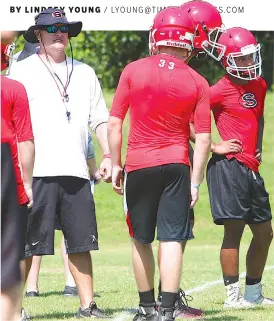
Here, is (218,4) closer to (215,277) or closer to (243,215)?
(215,277)

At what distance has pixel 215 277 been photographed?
1281 centimetres

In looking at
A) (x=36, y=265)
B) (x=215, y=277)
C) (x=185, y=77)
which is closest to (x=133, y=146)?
(x=185, y=77)

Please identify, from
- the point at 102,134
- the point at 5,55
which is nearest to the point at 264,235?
the point at 102,134

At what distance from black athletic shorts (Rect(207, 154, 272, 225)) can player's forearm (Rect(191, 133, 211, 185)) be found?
4.70 feet

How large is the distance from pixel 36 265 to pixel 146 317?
2873mm

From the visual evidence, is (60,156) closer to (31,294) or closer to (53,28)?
(53,28)

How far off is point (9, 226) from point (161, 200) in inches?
61.1

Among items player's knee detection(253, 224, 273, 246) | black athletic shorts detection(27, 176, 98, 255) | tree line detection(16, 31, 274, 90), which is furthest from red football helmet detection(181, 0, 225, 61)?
tree line detection(16, 31, 274, 90)

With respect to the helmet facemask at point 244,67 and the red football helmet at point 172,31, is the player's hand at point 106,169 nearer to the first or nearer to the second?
the red football helmet at point 172,31

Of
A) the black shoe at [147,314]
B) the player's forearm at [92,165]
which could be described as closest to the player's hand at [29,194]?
the black shoe at [147,314]

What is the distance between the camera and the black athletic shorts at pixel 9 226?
22.9 feet

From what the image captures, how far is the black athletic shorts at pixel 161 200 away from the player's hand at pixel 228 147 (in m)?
1.51

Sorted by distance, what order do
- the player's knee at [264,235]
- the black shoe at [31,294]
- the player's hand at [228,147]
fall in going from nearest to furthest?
the player's hand at [228,147]
the player's knee at [264,235]
the black shoe at [31,294]

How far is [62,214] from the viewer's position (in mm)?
9023
